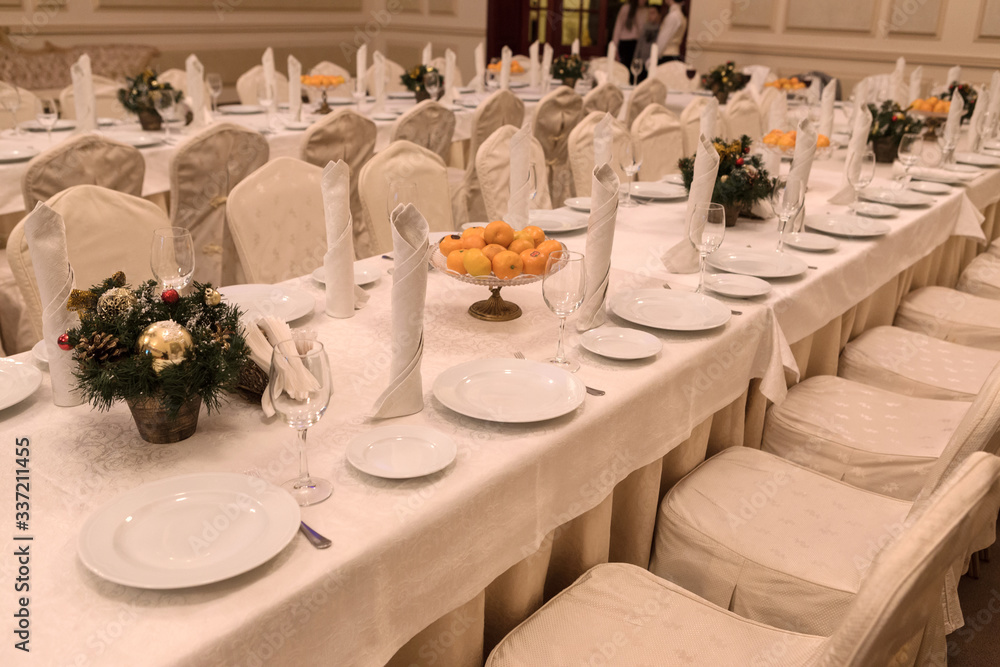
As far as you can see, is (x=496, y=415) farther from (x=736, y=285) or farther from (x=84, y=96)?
(x=84, y=96)

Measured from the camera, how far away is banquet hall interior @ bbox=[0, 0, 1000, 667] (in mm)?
967

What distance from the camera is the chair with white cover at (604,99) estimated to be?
4.97 meters

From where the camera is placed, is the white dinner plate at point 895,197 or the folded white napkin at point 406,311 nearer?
the folded white napkin at point 406,311

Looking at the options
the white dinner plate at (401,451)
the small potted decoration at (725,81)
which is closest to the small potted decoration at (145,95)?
the white dinner plate at (401,451)

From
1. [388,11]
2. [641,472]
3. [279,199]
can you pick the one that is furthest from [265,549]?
[388,11]

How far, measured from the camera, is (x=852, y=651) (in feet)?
2.85

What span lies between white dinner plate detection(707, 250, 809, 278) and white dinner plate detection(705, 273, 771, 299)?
0.05 metres

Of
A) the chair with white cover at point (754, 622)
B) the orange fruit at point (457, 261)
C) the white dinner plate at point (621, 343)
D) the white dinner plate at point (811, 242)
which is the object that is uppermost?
the orange fruit at point (457, 261)

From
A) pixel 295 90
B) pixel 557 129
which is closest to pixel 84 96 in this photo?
pixel 295 90

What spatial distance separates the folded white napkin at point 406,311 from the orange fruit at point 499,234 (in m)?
0.40

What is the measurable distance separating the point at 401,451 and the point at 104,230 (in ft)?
4.34

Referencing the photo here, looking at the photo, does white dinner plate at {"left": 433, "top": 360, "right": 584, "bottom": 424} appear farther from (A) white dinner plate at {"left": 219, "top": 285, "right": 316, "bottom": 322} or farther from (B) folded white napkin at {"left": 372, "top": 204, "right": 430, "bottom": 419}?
(A) white dinner plate at {"left": 219, "top": 285, "right": 316, "bottom": 322}

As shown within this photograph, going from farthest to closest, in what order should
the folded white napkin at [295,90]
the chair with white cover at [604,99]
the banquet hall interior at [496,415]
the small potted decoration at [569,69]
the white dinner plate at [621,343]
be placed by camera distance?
the small potted decoration at [569,69], the chair with white cover at [604,99], the folded white napkin at [295,90], the white dinner plate at [621,343], the banquet hall interior at [496,415]

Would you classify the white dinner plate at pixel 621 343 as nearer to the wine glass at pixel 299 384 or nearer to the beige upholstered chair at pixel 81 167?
the wine glass at pixel 299 384
